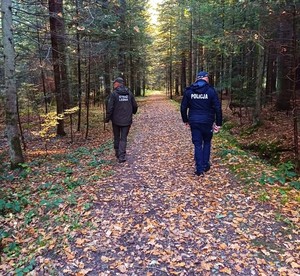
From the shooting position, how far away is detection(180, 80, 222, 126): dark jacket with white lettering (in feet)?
21.2

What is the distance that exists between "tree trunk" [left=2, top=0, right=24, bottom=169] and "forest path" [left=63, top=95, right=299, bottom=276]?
3.43 meters

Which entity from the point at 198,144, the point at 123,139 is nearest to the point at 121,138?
the point at 123,139

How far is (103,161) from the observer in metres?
8.39

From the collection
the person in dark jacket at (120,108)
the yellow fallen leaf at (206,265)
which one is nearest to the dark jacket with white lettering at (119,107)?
the person in dark jacket at (120,108)

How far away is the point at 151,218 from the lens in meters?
4.95

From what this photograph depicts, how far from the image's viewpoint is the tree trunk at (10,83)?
7426mm

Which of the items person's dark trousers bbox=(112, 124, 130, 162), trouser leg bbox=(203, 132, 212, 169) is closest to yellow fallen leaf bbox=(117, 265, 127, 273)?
trouser leg bbox=(203, 132, 212, 169)

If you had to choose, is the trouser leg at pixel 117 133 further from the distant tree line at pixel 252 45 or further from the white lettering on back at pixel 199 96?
the distant tree line at pixel 252 45

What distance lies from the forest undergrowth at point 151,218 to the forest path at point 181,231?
0.05 feet

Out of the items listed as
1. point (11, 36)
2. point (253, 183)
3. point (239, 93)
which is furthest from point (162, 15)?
point (253, 183)

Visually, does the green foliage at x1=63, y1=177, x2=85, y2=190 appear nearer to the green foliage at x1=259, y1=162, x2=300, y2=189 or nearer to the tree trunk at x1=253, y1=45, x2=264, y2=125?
the green foliage at x1=259, y1=162, x2=300, y2=189

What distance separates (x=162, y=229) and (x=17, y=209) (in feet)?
10.7

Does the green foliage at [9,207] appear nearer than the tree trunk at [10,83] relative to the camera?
Yes

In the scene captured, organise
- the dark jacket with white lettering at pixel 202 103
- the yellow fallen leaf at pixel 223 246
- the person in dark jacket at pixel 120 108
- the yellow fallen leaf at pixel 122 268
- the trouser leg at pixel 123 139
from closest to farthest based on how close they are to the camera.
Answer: the yellow fallen leaf at pixel 122 268
the yellow fallen leaf at pixel 223 246
the dark jacket with white lettering at pixel 202 103
the person in dark jacket at pixel 120 108
the trouser leg at pixel 123 139
